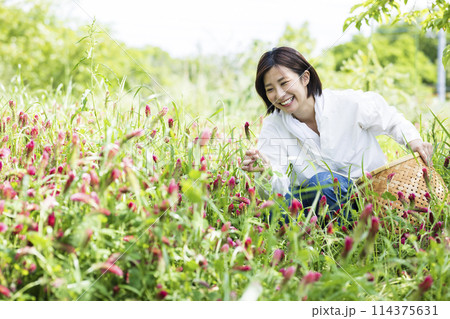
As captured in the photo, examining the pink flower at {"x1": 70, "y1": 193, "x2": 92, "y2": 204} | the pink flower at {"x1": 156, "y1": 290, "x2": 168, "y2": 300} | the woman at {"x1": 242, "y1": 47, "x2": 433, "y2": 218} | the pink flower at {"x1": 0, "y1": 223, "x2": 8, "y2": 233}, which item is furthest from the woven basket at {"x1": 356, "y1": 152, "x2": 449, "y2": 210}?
the pink flower at {"x1": 0, "y1": 223, "x2": 8, "y2": 233}

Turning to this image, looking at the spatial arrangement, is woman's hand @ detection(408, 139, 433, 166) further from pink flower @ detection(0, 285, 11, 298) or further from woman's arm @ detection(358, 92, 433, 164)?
pink flower @ detection(0, 285, 11, 298)

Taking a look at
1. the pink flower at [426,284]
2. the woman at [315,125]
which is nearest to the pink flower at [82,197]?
the pink flower at [426,284]

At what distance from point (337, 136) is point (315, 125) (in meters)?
0.15

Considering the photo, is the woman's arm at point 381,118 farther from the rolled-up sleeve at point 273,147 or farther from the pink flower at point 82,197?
the pink flower at point 82,197

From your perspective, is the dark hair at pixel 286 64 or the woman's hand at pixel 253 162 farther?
the dark hair at pixel 286 64

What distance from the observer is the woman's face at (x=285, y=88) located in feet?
7.54

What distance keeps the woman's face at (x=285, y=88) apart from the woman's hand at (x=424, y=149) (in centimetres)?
62

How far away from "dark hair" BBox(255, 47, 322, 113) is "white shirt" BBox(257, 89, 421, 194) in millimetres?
86

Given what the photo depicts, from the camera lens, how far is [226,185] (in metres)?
1.94

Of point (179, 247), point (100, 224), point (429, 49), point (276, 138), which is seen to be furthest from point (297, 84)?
point (429, 49)

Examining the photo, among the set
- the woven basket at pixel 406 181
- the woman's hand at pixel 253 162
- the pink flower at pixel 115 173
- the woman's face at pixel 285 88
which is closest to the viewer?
the pink flower at pixel 115 173

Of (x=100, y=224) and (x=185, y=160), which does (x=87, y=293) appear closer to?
(x=100, y=224)

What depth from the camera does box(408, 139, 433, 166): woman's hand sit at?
6.89 feet

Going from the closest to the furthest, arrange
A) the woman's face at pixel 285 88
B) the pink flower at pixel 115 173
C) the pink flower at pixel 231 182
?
1. the pink flower at pixel 115 173
2. the pink flower at pixel 231 182
3. the woman's face at pixel 285 88
